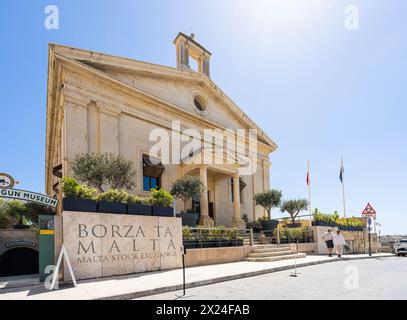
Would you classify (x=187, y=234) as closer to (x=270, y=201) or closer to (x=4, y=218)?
(x=4, y=218)

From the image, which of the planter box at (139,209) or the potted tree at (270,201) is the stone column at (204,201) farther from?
the planter box at (139,209)

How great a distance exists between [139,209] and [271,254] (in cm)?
708

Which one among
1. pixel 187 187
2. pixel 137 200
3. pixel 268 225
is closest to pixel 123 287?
pixel 137 200

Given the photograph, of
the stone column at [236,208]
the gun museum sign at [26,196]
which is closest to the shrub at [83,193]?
the gun museum sign at [26,196]

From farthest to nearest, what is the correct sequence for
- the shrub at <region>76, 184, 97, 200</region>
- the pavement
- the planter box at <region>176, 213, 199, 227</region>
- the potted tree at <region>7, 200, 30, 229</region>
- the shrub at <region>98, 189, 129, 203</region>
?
the planter box at <region>176, 213, 199, 227</region> → the potted tree at <region>7, 200, 30, 229</region> → the shrub at <region>98, 189, 129, 203</region> → the shrub at <region>76, 184, 97, 200</region> → the pavement

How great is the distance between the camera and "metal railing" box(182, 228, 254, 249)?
13.0 metres

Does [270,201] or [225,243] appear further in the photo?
[270,201]

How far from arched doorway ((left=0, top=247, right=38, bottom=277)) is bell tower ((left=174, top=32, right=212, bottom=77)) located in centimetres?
1639

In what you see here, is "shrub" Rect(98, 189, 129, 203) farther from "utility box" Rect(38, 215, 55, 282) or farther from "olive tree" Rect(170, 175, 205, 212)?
"olive tree" Rect(170, 175, 205, 212)

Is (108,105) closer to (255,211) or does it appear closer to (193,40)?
(193,40)

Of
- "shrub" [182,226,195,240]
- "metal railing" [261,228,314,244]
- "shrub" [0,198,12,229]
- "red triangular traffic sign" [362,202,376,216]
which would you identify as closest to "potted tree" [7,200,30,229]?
"shrub" [0,198,12,229]

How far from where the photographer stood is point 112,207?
10336 mm

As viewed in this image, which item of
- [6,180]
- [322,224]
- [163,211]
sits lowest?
[322,224]
